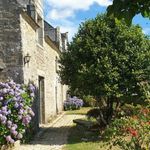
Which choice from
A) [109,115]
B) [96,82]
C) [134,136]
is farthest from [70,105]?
[134,136]

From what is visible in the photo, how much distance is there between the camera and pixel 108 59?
17250 mm

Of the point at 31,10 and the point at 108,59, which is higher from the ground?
the point at 31,10

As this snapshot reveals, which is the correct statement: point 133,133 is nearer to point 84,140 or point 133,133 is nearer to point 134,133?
point 134,133

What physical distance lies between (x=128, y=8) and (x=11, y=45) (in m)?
12.5

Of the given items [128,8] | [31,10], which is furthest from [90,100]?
[128,8]

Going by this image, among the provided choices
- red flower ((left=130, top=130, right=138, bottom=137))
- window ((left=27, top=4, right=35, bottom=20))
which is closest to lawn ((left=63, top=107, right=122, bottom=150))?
red flower ((left=130, top=130, right=138, bottom=137))

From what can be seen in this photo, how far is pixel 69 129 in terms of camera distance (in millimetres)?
21109

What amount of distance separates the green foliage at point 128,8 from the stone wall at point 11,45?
12265mm

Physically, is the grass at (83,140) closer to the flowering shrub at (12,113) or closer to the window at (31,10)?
the flowering shrub at (12,113)

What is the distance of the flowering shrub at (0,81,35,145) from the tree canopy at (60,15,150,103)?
155 inches

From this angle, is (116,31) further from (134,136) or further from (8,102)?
(134,136)

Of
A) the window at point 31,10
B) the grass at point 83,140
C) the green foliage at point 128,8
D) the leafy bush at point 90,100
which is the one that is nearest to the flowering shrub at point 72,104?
the leafy bush at point 90,100

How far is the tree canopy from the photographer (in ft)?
55.8

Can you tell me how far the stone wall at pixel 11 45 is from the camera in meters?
15.9
